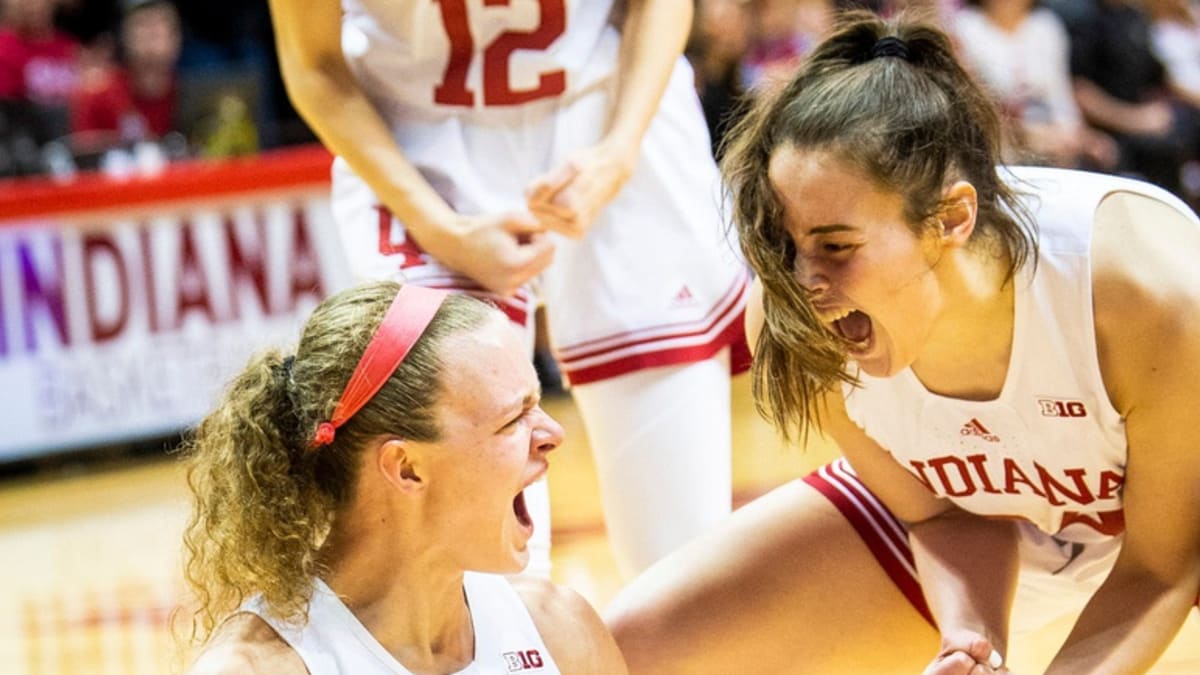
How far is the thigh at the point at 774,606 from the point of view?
3648mm

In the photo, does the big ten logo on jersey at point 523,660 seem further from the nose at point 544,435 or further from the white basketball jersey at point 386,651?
the nose at point 544,435

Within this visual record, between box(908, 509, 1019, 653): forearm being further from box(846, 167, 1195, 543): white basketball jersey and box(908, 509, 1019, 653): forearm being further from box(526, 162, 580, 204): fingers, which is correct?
box(526, 162, 580, 204): fingers

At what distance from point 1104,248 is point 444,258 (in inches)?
53.6

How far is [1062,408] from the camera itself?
334cm

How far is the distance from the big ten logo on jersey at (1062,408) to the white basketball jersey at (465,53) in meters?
1.31

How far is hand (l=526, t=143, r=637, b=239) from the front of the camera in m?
3.77

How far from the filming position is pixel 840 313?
315 cm

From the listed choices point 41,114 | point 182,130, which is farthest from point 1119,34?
point 41,114

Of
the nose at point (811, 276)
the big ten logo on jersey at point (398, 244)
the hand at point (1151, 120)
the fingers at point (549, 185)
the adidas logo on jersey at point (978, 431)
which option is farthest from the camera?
the hand at point (1151, 120)

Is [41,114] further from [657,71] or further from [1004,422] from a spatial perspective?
[1004,422]

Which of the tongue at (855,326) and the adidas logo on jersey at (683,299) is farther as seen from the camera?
the adidas logo on jersey at (683,299)

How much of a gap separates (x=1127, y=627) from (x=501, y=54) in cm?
176

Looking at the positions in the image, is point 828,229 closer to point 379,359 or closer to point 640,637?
point 379,359

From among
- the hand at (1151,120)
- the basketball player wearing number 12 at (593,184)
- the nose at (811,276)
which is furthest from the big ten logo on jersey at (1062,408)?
the hand at (1151,120)
